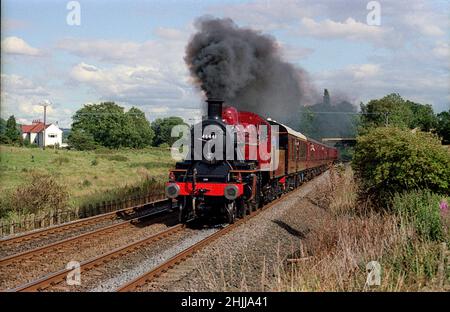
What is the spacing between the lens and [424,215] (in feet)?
31.3

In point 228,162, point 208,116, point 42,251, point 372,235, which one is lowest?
point 42,251

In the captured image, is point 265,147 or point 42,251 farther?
point 265,147

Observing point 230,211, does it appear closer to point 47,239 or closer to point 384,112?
point 47,239

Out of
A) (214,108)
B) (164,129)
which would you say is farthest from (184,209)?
(164,129)

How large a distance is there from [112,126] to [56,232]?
81216 mm

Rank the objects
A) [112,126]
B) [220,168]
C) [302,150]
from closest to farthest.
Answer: [220,168], [302,150], [112,126]

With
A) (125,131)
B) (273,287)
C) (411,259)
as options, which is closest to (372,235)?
(411,259)

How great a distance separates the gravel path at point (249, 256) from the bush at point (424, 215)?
7.18ft

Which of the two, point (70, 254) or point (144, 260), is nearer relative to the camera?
point (144, 260)

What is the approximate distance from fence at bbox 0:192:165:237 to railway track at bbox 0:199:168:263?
2.79 feet

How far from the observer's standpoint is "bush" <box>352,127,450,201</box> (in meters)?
12.9
